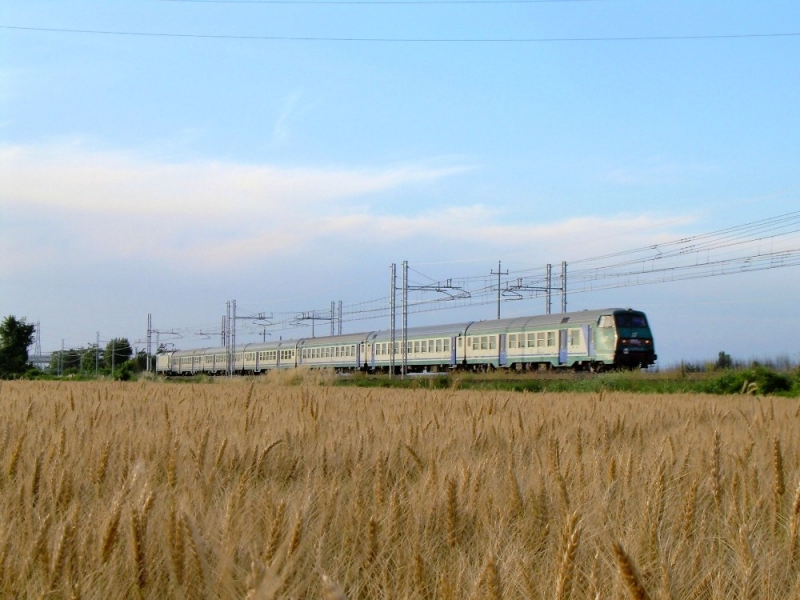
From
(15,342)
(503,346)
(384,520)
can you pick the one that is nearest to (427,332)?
(503,346)

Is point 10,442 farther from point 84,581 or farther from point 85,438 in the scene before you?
point 84,581

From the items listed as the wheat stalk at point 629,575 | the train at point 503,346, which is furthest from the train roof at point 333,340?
the wheat stalk at point 629,575

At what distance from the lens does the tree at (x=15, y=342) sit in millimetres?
46906

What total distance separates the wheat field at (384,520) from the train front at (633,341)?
86.8ft

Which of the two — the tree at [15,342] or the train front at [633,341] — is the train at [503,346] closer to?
the train front at [633,341]

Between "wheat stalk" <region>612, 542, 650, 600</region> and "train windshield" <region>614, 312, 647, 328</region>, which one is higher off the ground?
"train windshield" <region>614, 312, 647, 328</region>

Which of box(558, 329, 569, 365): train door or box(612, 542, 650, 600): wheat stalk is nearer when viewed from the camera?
box(612, 542, 650, 600): wheat stalk

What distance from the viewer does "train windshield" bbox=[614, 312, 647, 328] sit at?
30000 millimetres

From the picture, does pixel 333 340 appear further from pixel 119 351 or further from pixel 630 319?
pixel 119 351

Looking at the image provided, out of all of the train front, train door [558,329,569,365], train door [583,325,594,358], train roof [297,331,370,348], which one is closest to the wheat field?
the train front

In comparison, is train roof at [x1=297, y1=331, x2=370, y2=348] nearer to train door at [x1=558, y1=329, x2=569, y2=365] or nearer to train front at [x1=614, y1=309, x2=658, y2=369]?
train door at [x1=558, y1=329, x2=569, y2=365]

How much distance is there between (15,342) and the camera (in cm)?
4856

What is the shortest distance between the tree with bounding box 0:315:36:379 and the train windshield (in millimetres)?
33895

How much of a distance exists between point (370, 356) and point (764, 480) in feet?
130
